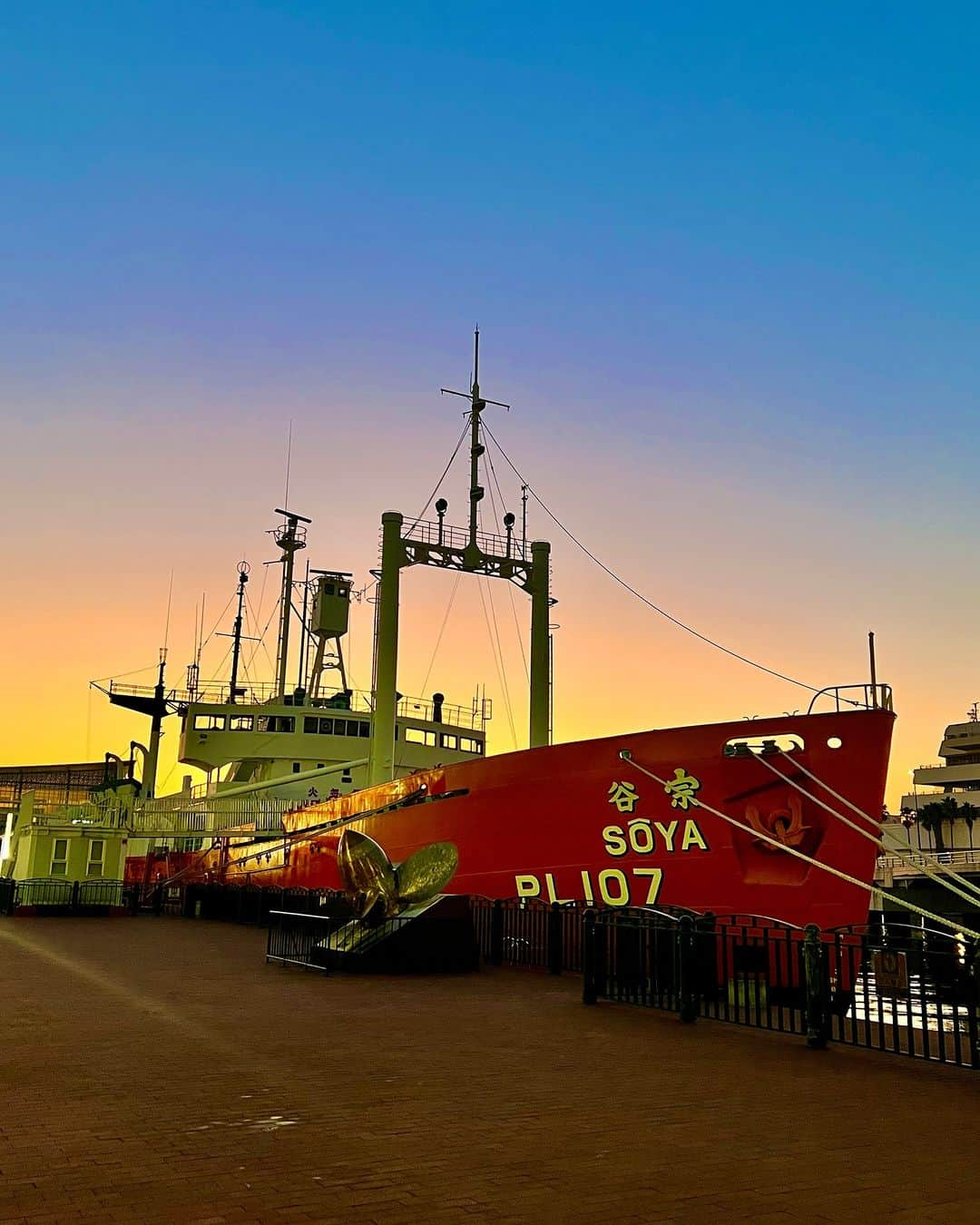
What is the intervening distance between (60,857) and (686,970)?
26.1 metres

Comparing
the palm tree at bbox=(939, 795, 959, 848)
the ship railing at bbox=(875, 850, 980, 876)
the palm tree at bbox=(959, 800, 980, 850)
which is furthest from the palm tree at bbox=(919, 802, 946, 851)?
the ship railing at bbox=(875, 850, 980, 876)

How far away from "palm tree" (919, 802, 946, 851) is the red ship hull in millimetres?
50128

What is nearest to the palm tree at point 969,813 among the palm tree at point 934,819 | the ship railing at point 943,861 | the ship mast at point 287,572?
the palm tree at point 934,819

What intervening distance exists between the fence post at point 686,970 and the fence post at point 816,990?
1419mm

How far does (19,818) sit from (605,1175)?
112ft

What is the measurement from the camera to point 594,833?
15.8m

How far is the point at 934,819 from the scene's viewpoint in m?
60.6

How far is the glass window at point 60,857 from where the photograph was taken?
31.5m

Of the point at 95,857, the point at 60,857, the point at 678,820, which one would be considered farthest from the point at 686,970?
the point at 60,857

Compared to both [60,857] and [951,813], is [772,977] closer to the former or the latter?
[60,857]

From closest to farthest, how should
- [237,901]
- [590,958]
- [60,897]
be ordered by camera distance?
1. [590,958]
2. [237,901]
3. [60,897]

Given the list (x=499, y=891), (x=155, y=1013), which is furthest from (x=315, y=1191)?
(x=499, y=891)

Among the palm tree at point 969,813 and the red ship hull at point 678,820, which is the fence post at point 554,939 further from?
the palm tree at point 969,813

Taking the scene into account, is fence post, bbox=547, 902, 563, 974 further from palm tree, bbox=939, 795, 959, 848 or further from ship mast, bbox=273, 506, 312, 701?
palm tree, bbox=939, 795, 959, 848
